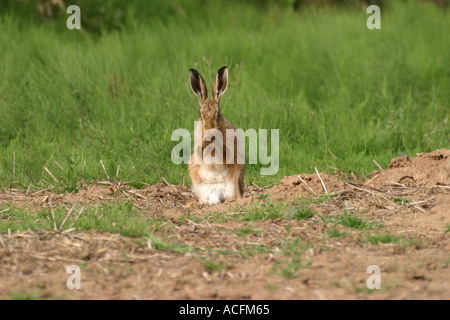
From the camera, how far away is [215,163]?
640cm

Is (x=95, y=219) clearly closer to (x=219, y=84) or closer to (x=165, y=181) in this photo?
(x=219, y=84)

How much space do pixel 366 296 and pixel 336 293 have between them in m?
0.18

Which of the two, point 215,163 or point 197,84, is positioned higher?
point 197,84

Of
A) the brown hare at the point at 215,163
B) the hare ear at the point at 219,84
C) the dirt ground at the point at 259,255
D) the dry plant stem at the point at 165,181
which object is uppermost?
the hare ear at the point at 219,84

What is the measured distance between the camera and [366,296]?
3771 mm

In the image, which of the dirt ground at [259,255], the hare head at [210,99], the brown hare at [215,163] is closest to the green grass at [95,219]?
the dirt ground at [259,255]

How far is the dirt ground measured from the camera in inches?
153

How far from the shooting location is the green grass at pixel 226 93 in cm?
805

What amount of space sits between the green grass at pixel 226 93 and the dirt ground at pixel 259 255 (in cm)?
170

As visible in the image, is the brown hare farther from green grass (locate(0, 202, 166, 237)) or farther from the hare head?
green grass (locate(0, 202, 166, 237))

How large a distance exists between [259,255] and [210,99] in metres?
2.22

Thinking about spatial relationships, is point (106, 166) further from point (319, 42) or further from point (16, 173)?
point (319, 42)

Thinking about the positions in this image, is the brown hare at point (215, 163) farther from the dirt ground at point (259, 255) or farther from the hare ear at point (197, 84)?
the dirt ground at point (259, 255)

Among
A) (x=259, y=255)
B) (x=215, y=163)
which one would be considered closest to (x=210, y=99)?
(x=215, y=163)
